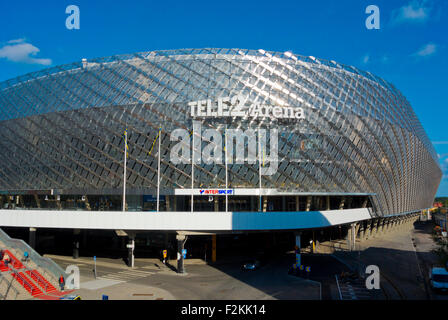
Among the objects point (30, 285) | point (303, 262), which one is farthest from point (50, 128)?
point (303, 262)

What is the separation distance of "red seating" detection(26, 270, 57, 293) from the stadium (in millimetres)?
8040

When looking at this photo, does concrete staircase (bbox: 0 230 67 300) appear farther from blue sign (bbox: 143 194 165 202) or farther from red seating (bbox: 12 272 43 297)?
blue sign (bbox: 143 194 165 202)

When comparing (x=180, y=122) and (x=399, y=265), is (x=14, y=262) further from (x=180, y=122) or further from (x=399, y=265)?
(x=399, y=265)

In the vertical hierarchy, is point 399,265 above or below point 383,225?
above

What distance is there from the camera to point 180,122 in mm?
44844

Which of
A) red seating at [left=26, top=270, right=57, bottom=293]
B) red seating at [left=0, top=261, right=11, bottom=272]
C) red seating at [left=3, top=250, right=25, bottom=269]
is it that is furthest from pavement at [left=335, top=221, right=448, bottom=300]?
red seating at [left=0, top=261, right=11, bottom=272]

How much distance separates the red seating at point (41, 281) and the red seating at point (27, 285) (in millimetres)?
591

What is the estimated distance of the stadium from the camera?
41.2 m

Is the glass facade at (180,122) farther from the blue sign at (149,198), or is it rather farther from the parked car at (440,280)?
the parked car at (440,280)

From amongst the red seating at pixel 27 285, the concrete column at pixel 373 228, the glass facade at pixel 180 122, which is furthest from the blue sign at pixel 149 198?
the concrete column at pixel 373 228

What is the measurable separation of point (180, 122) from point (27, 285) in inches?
999

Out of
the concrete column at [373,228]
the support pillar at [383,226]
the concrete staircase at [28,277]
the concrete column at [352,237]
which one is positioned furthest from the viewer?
the support pillar at [383,226]

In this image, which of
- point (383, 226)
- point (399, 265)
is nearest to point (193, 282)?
point (399, 265)

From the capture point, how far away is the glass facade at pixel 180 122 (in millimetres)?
45344
